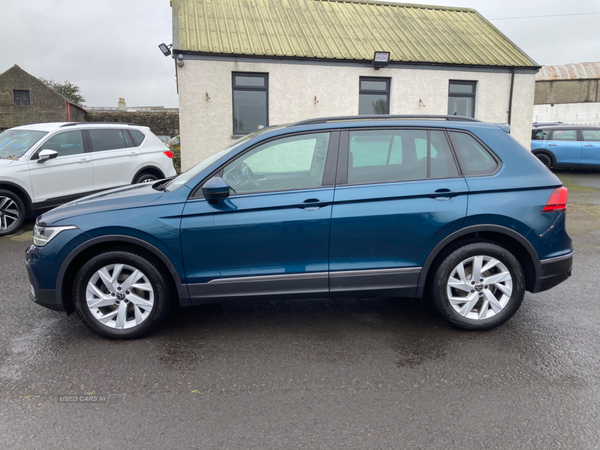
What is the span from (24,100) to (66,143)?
3964cm

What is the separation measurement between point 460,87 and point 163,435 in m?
14.1

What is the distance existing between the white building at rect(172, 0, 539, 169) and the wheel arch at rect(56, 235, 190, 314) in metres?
9.43

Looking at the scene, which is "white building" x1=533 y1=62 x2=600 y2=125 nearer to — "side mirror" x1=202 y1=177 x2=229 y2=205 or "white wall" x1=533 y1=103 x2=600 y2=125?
"white wall" x1=533 y1=103 x2=600 y2=125

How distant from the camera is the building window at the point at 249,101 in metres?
13.1

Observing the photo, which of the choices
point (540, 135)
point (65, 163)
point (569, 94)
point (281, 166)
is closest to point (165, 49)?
point (65, 163)

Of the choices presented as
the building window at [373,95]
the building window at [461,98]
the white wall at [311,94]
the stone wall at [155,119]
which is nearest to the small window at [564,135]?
the white wall at [311,94]

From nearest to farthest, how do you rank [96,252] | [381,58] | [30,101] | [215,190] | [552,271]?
[215,190], [96,252], [552,271], [381,58], [30,101]

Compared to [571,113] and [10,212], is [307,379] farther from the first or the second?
[571,113]

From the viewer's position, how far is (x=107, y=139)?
9008 millimetres

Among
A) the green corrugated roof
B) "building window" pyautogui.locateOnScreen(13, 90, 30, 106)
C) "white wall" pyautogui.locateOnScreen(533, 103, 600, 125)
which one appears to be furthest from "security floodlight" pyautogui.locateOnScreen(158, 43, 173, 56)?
"building window" pyautogui.locateOnScreen(13, 90, 30, 106)

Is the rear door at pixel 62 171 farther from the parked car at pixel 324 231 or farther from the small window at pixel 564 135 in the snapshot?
the small window at pixel 564 135

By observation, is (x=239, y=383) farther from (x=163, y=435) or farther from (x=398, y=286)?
(x=398, y=286)

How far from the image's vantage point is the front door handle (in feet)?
12.6

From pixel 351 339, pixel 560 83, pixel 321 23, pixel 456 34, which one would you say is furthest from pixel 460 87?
pixel 560 83
